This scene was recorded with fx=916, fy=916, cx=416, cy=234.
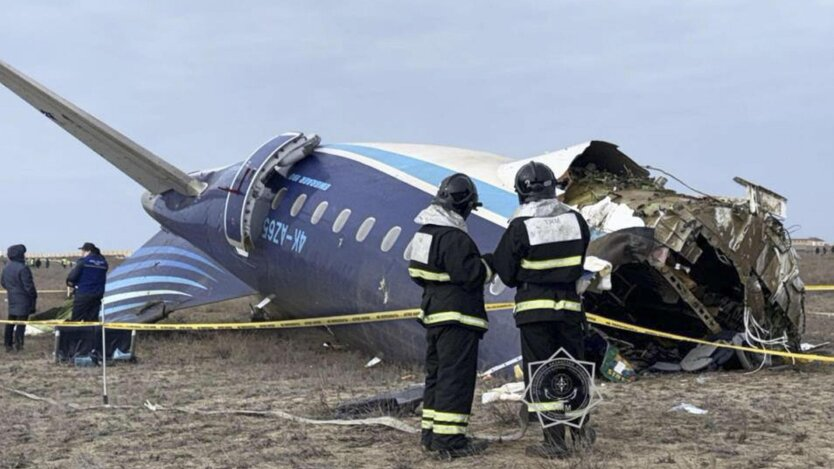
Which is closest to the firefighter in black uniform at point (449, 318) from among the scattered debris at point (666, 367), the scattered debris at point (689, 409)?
the scattered debris at point (689, 409)

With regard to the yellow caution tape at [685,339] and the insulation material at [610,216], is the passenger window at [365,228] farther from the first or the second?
the yellow caution tape at [685,339]

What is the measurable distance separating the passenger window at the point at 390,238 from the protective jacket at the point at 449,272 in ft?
17.1

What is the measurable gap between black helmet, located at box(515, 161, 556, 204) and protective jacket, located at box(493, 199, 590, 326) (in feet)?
0.61

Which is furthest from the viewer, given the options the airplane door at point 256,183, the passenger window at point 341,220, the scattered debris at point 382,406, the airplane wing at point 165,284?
the airplane wing at point 165,284

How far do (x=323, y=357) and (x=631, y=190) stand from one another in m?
5.75

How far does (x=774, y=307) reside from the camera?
41.3 ft

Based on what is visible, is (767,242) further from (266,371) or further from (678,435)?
(266,371)

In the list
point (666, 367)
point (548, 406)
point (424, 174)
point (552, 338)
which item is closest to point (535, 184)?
point (552, 338)

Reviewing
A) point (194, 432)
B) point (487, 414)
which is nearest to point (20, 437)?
point (194, 432)

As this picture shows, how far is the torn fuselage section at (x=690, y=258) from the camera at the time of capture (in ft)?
37.1

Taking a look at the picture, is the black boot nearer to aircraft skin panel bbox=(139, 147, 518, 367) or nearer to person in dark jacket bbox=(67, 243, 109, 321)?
aircraft skin panel bbox=(139, 147, 518, 367)

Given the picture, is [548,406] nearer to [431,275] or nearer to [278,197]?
[431,275]

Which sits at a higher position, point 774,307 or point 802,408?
point 774,307

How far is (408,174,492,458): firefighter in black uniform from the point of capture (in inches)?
286
